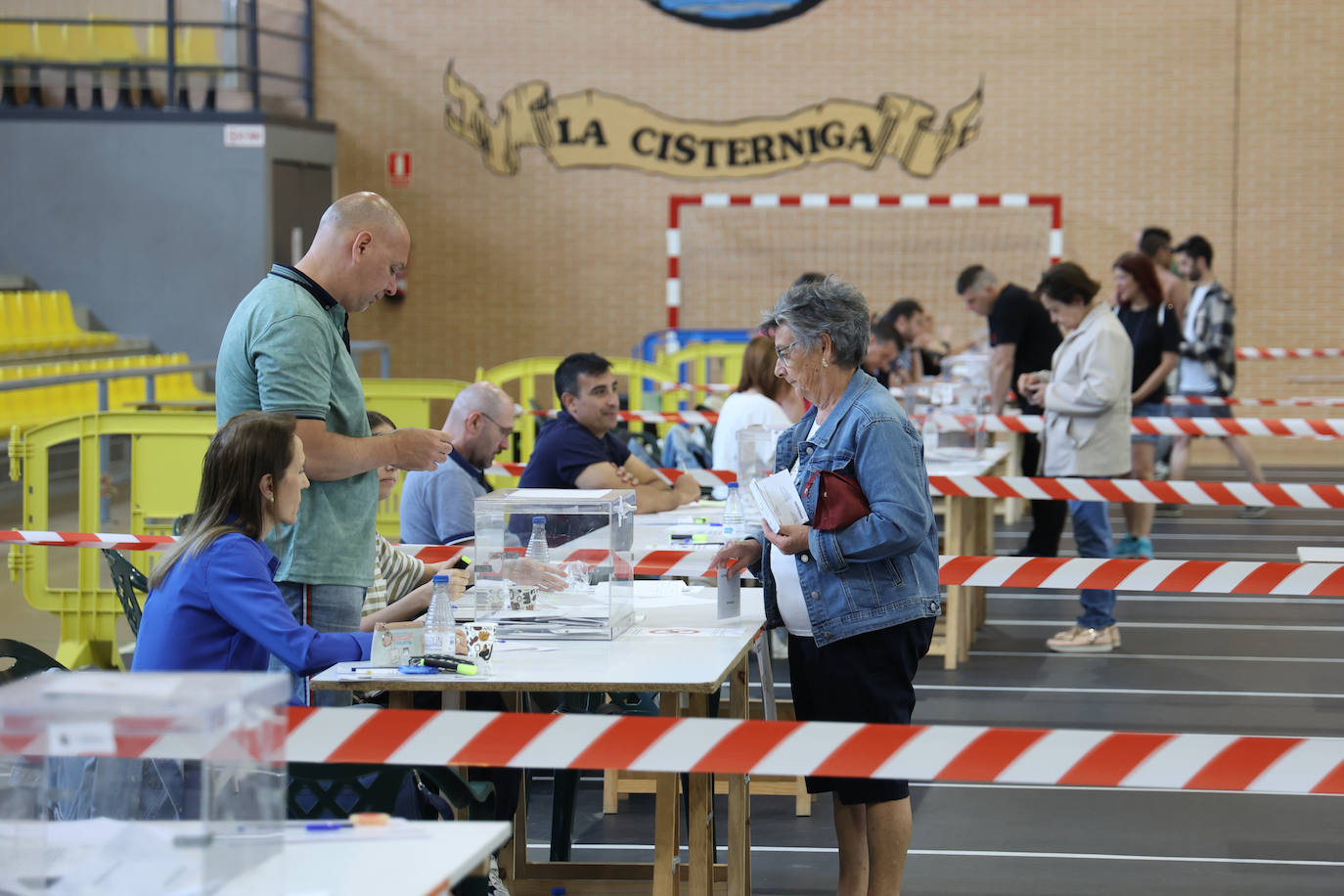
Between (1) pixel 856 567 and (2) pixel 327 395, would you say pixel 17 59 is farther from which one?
(1) pixel 856 567

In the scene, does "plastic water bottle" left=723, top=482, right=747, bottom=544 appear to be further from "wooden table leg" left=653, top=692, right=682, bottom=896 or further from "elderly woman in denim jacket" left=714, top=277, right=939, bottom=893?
"wooden table leg" left=653, top=692, right=682, bottom=896

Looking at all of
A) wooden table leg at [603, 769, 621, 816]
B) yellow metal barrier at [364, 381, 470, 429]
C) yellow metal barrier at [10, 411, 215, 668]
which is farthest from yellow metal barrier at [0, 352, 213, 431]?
wooden table leg at [603, 769, 621, 816]

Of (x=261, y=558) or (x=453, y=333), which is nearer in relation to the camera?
(x=261, y=558)

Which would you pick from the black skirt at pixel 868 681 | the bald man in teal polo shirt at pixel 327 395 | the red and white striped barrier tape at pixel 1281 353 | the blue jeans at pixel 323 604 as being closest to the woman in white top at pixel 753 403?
the bald man in teal polo shirt at pixel 327 395

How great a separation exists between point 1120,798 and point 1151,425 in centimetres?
407

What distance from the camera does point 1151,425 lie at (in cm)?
886

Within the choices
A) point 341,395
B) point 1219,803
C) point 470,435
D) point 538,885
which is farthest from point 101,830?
point 1219,803

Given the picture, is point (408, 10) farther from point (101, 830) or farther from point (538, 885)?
point (101, 830)

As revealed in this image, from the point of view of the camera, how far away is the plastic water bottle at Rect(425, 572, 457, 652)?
3416mm

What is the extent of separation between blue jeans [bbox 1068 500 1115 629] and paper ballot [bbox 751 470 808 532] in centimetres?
387

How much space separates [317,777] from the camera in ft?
9.66

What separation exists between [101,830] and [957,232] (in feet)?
44.0

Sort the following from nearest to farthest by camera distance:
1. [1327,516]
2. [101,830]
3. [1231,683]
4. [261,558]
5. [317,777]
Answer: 1. [101,830]
2. [317,777]
3. [261,558]
4. [1231,683]
5. [1327,516]

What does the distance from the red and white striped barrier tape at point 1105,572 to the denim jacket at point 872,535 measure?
52.1 inches
